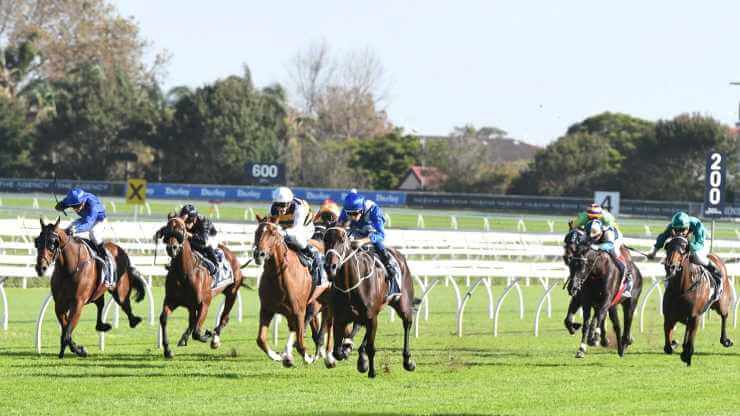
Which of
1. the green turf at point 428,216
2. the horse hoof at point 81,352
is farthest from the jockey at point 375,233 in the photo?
the green turf at point 428,216

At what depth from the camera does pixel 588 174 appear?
59469mm

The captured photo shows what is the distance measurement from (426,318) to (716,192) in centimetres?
556

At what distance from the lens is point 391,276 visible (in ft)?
41.9

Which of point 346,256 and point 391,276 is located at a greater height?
point 346,256

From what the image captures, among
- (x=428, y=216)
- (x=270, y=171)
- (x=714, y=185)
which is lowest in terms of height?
(x=428, y=216)

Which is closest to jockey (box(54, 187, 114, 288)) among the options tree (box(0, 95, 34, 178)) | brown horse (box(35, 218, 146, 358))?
brown horse (box(35, 218, 146, 358))

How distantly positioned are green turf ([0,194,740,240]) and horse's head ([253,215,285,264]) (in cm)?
2734

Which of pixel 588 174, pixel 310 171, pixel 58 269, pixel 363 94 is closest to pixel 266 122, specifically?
pixel 310 171

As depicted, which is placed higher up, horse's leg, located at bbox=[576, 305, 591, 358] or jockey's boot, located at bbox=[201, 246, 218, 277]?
jockey's boot, located at bbox=[201, 246, 218, 277]

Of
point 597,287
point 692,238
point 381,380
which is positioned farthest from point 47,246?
point 692,238

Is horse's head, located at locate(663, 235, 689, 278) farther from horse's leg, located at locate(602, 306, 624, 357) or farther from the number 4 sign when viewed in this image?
the number 4 sign

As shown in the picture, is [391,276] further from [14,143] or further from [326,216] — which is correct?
[14,143]

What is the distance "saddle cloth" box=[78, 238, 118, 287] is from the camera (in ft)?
45.4

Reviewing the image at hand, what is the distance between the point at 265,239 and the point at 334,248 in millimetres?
618
